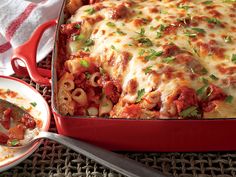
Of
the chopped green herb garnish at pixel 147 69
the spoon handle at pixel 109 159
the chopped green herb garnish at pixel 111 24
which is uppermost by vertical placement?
the chopped green herb garnish at pixel 111 24

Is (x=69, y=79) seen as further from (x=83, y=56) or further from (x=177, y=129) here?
(x=177, y=129)

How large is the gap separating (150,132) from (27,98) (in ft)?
3.12

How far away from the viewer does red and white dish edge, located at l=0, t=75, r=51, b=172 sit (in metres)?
2.58

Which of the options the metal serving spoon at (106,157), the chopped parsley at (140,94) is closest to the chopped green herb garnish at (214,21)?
the chopped parsley at (140,94)

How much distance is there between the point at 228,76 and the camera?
8.43ft

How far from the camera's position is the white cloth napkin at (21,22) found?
12.0ft

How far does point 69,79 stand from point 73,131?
0.40 m

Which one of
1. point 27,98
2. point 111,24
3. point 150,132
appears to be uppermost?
point 111,24

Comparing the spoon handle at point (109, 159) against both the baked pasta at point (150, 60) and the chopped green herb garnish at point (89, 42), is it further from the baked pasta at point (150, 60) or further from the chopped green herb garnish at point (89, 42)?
the chopped green herb garnish at point (89, 42)

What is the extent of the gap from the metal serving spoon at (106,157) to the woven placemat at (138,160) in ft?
0.44

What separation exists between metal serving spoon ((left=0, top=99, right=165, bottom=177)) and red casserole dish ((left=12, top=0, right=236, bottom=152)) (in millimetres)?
47

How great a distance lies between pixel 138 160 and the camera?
267 cm

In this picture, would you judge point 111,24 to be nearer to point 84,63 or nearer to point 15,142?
point 84,63

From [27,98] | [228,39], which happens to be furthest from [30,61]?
[228,39]
